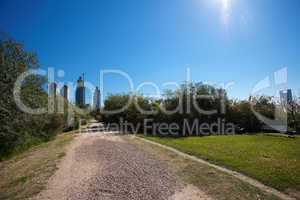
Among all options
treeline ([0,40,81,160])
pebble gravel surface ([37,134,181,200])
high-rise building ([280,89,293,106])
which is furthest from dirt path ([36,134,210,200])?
high-rise building ([280,89,293,106])

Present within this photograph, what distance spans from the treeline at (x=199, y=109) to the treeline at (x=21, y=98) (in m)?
13.6

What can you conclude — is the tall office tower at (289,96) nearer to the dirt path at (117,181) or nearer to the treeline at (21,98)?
the dirt path at (117,181)

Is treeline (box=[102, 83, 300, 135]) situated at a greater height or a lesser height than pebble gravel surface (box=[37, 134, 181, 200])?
greater

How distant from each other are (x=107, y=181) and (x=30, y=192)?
8.07 feet

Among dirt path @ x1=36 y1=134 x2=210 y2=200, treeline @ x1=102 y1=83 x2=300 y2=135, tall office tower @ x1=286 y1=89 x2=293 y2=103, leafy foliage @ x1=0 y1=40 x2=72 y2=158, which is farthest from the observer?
tall office tower @ x1=286 y1=89 x2=293 y2=103

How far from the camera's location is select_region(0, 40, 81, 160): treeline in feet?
50.9

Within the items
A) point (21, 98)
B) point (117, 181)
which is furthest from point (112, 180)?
point (21, 98)

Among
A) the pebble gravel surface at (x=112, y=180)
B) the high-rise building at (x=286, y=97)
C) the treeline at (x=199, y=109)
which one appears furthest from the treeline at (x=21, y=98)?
the high-rise building at (x=286, y=97)

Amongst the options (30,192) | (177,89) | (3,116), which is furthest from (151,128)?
(30,192)

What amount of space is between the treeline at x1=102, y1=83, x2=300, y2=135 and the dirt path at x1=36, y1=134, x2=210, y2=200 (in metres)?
16.6

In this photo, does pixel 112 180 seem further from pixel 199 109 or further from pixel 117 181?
pixel 199 109

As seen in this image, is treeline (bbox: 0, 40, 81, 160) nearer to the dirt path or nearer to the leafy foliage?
the leafy foliage

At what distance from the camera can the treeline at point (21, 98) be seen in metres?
15.5

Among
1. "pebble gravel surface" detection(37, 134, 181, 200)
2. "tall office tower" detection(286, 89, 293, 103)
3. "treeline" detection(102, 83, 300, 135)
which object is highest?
"tall office tower" detection(286, 89, 293, 103)
